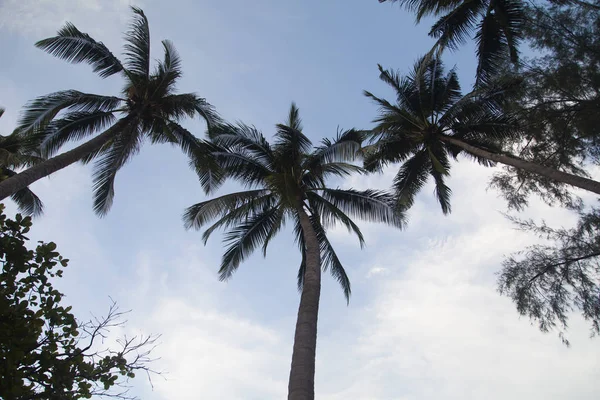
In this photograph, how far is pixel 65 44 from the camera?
36.1 ft

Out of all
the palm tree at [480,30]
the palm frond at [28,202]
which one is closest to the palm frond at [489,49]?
the palm tree at [480,30]

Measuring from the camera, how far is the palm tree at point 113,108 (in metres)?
11.0

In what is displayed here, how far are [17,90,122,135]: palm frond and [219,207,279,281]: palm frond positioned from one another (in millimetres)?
4945

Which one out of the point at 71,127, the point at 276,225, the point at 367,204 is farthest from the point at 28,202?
the point at 367,204

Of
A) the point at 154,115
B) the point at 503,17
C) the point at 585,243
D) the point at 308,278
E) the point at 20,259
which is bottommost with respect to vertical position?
the point at 20,259

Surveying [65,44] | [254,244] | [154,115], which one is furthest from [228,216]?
[65,44]

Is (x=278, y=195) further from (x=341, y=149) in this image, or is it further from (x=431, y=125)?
(x=431, y=125)

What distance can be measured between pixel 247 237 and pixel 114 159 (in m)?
4.30

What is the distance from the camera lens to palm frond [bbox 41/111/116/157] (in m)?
11.1

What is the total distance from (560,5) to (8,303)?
1295 centimetres

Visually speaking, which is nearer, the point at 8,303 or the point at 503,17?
the point at 8,303

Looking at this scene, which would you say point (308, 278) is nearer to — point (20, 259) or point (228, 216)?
point (228, 216)

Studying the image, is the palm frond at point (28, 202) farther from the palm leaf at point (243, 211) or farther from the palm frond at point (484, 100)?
the palm frond at point (484, 100)

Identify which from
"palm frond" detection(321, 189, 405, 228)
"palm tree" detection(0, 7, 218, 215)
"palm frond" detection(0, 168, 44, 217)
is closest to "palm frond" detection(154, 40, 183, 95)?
"palm tree" detection(0, 7, 218, 215)
